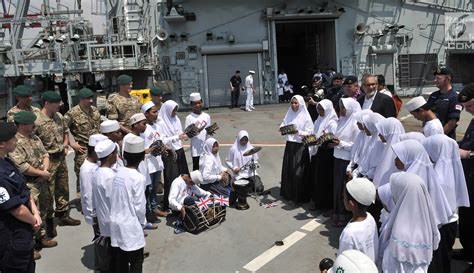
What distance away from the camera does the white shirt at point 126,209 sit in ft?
13.1

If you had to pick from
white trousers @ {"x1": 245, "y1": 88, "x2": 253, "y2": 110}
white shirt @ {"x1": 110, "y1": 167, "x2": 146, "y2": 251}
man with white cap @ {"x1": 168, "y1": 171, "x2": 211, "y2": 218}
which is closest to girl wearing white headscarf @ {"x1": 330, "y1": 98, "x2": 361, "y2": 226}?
man with white cap @ {"x1": 168, "y1": 171, "x2": 211, "y2": 218}

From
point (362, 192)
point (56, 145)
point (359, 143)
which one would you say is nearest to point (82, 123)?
point (56, 145)

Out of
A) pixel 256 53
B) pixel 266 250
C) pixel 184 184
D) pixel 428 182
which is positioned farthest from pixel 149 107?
pixel 256 53

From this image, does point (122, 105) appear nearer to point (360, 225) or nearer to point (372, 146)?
point (372, 146)

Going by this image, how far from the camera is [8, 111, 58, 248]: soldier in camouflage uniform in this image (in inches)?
201

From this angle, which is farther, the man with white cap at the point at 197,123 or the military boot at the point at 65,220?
the man with white cap at the point at 197,123

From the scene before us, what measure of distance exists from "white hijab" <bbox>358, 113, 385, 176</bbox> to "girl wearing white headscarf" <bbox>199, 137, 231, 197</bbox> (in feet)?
8.81

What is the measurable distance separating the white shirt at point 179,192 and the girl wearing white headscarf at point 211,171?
0.48 meters

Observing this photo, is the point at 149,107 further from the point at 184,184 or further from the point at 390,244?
the point at 390,244

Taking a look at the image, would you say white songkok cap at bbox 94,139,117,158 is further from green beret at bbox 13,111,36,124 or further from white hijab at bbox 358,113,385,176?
white hijab at bbox 358,113,385,176

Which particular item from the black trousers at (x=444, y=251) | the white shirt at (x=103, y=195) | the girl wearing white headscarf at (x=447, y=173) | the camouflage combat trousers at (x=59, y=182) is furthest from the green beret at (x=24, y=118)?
the black trousers at (x=444, y=251)

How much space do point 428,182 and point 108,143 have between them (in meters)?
3.05

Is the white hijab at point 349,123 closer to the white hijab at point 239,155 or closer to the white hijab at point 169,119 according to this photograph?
the white hijab at point 239,155

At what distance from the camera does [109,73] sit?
1839cm
